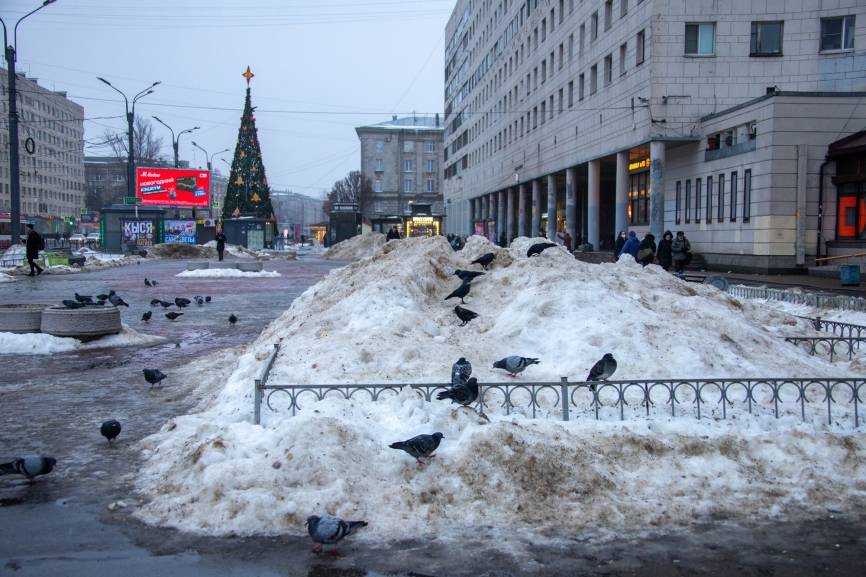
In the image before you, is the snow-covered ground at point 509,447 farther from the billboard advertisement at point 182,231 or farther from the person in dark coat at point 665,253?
the billboard advertisement at point 182,231

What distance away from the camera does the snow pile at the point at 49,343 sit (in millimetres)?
11594

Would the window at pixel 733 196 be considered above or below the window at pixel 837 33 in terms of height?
below

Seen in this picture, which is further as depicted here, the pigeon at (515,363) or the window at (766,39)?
the window at (766,39)

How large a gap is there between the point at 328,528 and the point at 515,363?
2.99 meters

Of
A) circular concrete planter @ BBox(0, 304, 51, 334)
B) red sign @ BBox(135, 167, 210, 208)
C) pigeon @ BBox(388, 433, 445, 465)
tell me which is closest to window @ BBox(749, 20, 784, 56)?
circular concrete planter @ BBox(0, 304, 51, 334)

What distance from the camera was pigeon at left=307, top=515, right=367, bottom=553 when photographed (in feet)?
14.5

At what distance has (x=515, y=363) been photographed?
23.0 ft

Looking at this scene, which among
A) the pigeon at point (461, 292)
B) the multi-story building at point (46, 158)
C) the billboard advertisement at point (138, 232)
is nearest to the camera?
the pigeon at point (461, 292)

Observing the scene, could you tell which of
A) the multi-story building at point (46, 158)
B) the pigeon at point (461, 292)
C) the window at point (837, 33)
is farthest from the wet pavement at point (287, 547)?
the multi-story building at point (46, 158)

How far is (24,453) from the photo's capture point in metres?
6.39

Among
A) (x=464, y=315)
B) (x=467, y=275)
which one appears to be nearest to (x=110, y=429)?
(x=464, y=315)

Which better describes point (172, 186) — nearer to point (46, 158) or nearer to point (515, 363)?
point (515, 363)

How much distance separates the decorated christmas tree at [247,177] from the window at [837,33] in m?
36.9

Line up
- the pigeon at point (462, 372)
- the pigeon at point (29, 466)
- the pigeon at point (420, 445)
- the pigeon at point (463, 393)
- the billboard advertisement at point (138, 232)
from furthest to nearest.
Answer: the billboard advertisement at point (138, 232), the pigeon at point (462, 372), the pigeon at point (463, 393), the pigeon at point (29, 466), the pigeon at point (420, 445)
